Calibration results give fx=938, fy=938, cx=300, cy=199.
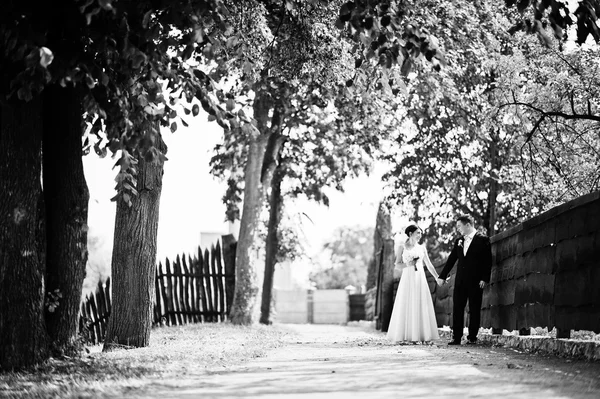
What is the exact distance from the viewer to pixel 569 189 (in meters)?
18.9

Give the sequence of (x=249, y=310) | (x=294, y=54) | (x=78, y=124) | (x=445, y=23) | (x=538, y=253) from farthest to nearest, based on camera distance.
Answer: (x=249, y=310)
(x=445, y=23)
(x=294, y=54)
(x=538, y=253)
(x=78, y=124)

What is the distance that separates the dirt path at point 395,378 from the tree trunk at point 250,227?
13765 mm

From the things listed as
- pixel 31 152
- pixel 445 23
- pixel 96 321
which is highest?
pixel 445 23

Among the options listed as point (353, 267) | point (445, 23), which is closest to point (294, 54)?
point (445, 23)

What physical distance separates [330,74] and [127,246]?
4.20 m

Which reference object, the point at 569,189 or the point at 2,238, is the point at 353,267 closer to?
the point at 569,189

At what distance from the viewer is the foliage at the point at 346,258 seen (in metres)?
104

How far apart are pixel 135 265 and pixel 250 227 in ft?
42.4

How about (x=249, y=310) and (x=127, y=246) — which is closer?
(x=127, y=246)

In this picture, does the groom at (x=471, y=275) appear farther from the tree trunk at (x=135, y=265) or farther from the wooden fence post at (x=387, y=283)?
the wooden fence post at (x=387, y=283)

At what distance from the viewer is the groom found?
1455 cm

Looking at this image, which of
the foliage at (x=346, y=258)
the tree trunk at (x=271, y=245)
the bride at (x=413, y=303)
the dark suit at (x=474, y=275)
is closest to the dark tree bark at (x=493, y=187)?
the tree trunk at (x=271, y=245)

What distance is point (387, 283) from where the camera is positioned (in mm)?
24125

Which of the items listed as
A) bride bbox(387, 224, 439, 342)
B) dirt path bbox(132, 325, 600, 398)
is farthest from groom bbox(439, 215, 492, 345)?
dirt path bbox(132, 325, 600, 398)
